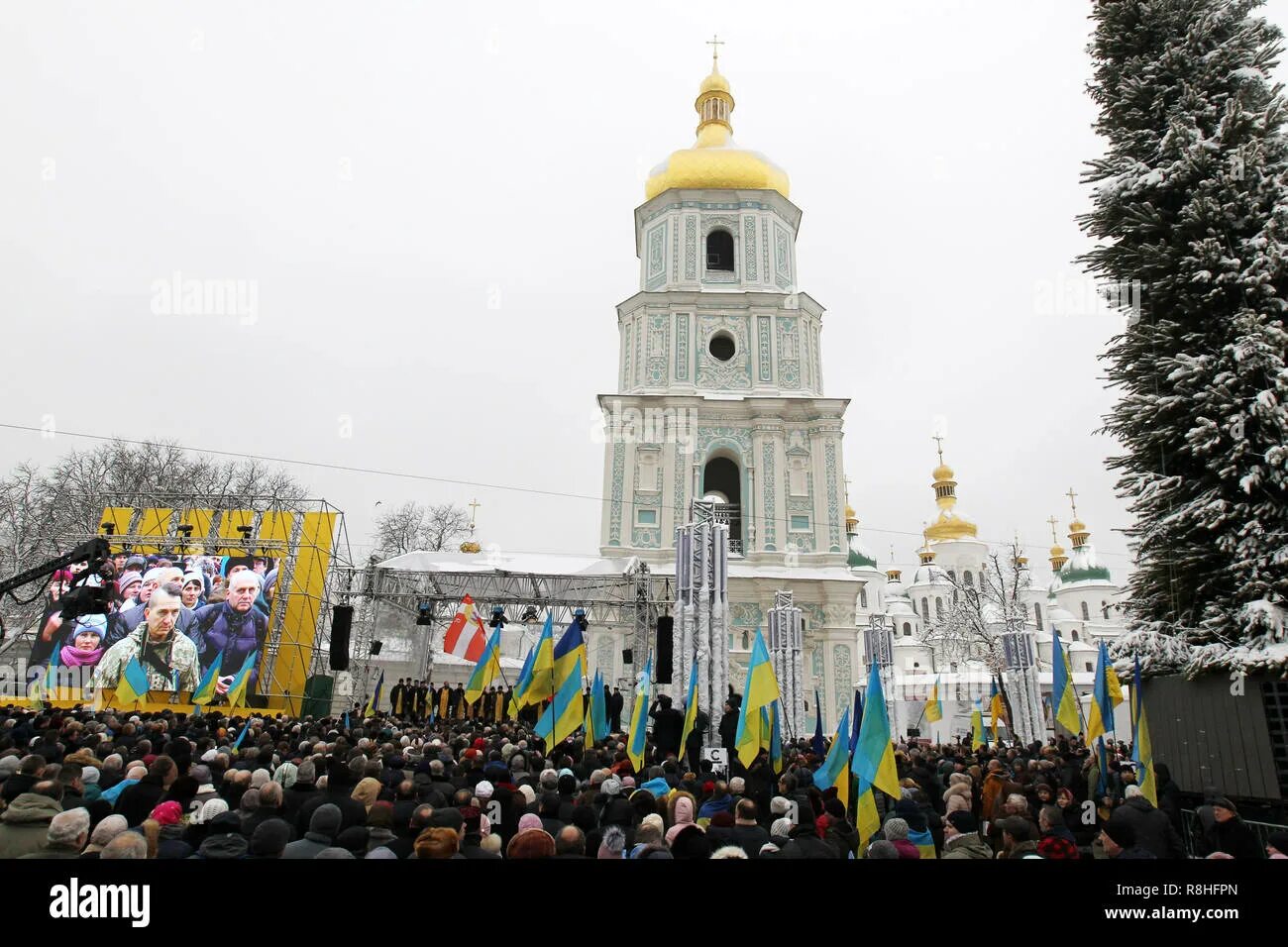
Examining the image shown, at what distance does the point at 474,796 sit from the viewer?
255 inches

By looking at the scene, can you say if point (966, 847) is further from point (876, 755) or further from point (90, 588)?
point (90, 588)

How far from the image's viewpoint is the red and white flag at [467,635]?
22094 mm

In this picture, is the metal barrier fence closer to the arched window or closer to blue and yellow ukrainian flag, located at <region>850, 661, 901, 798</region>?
blue and yellow ukrainian flag, located at <region>850, 661, 901, 798</region>

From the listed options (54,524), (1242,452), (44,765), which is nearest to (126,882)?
(44,765)

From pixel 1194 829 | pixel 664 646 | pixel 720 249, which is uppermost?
pixel 720 249

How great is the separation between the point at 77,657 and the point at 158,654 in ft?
7.54

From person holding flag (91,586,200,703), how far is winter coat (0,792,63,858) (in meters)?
19.8

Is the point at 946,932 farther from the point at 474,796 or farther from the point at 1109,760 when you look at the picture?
the point at 1109,760

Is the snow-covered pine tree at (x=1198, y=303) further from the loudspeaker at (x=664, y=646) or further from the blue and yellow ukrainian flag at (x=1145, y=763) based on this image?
the loudspeaker at (x=664, y=646)

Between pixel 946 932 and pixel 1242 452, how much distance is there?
831 cm

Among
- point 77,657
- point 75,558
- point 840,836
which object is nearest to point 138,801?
point 840,836

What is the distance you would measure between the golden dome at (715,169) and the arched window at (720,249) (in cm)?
213

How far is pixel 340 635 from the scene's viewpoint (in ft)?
69.7

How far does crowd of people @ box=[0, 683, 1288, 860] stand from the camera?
15.1 ft
